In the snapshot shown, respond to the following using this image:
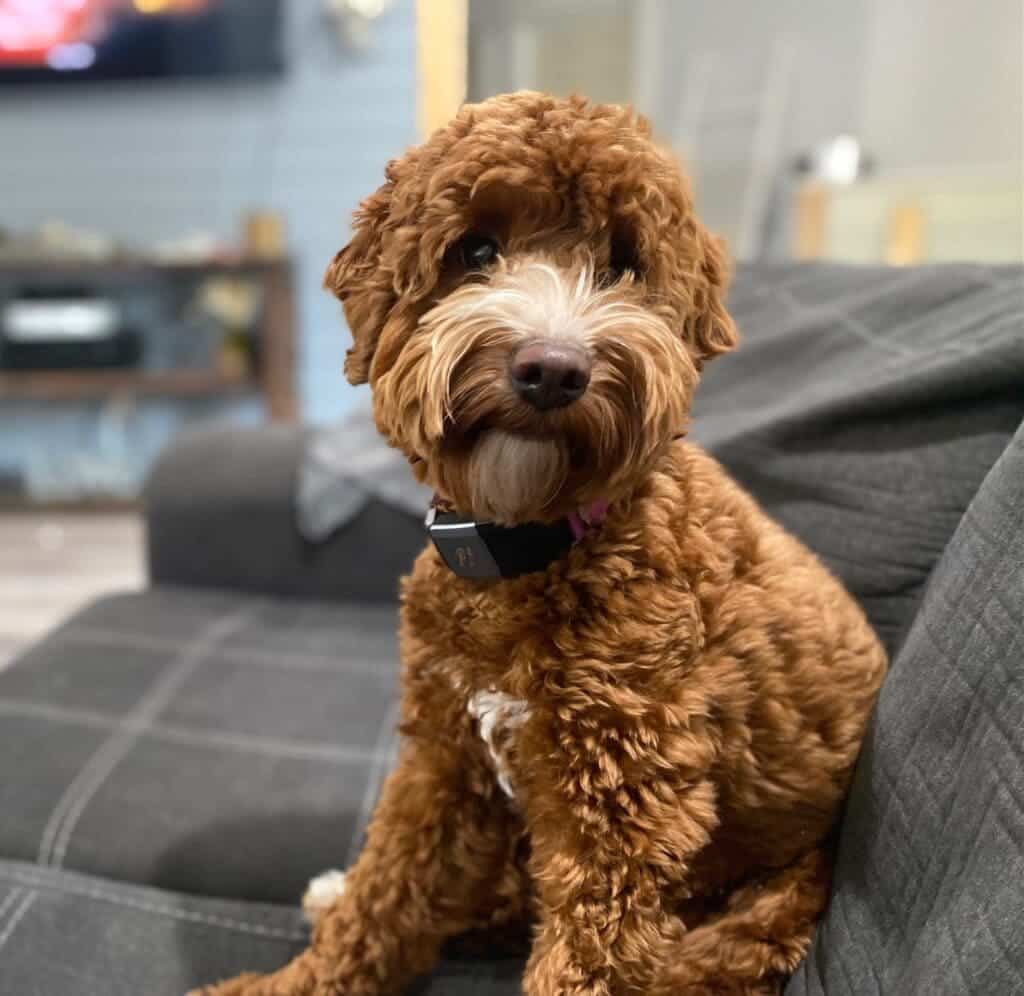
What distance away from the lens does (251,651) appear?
1.55 metres

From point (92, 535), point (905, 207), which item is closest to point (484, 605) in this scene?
point (92, 535)

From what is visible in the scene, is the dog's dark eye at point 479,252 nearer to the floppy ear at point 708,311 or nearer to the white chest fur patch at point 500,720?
the floppy ear at point 708,311

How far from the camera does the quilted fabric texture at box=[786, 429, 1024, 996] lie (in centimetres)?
58

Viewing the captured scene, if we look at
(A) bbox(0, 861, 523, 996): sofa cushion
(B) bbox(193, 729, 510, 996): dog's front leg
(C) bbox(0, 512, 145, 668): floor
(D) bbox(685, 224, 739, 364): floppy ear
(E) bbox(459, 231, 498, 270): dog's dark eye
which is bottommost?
(C) bbox(0, 512, 145, 668): floor

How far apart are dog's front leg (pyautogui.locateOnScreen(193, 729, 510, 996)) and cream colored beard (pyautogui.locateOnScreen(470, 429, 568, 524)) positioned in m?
0.26

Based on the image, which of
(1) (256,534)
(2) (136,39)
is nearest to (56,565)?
(1) (256,534)

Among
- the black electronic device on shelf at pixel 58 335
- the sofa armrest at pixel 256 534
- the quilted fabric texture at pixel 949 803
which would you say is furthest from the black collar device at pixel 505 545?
the black electronic device on shelf at pixel 58 335

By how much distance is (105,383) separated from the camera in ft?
11.8

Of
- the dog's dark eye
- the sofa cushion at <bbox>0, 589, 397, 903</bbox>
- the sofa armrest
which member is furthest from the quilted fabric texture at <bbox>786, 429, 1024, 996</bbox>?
the sofa armrest

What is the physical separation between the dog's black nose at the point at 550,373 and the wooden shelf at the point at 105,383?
317 centimetres

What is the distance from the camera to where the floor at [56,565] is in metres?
2.68

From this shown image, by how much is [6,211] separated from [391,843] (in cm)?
376

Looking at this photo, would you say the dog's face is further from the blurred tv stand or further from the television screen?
the television screen

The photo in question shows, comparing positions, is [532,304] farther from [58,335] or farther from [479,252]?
[58,335]
